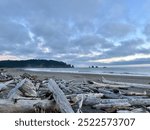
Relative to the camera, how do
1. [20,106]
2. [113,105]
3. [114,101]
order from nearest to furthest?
[20,106], [113,105], [114,101]

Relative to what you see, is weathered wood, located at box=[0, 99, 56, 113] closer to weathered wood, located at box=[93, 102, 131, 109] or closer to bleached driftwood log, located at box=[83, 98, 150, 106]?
weathered wood, located at box=[93, 102, 131, 109]

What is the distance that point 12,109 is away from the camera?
620 cm

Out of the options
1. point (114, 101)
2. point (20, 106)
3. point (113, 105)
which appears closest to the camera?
point (20, 106)

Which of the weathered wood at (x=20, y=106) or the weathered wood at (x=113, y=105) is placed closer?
the weathered wood at (x=20, y=106)

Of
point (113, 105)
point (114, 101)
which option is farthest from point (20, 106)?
point (114, 101)

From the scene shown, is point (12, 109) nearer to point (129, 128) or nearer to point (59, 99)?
point (59, 99)

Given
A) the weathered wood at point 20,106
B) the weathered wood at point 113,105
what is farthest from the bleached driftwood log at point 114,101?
the weathered wood at point 20,106

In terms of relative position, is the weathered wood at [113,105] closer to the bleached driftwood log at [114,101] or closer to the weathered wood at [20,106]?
the bleached driftwood log at [114,101]

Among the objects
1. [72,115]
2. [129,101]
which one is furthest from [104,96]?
[72,115]

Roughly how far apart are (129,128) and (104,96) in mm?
4014

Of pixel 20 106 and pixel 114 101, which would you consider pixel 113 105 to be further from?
pixel 20 106

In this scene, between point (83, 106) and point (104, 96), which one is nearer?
point (83, 106)

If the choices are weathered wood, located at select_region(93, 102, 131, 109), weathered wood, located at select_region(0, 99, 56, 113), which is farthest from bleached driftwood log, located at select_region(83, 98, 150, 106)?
weathered wood, located at select_region(0, 99, 56, 113)

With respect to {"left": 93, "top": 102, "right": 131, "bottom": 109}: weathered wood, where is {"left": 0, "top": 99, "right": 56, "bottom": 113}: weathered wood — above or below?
→ above
